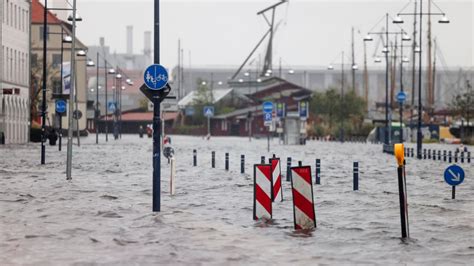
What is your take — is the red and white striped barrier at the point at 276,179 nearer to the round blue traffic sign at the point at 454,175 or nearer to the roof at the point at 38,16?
the round blue traffic sign at the point at 454,175

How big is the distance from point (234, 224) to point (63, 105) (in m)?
38.9

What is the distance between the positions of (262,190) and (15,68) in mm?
69460

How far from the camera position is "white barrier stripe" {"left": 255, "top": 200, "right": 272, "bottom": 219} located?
20484 millimetres

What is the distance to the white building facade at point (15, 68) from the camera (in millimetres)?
81562

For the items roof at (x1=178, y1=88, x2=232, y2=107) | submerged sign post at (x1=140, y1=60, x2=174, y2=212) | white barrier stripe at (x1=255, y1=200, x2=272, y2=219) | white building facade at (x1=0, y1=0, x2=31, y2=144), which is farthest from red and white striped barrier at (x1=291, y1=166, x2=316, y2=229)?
roof at (x1=178, y1=88, x2=232, y2=107)

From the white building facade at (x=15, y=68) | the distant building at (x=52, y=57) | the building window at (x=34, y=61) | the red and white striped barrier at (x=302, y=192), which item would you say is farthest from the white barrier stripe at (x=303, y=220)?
the building window at (x=34, y=61)

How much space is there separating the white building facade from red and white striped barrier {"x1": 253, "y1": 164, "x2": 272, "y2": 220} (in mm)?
59773

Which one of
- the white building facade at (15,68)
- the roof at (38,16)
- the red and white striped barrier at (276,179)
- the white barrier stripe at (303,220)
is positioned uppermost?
the roof at (38,16)

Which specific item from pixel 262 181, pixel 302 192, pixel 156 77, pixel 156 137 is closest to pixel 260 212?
pixel 262 181

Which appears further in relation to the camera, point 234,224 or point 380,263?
point 234,224

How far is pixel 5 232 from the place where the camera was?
17781 millimetres

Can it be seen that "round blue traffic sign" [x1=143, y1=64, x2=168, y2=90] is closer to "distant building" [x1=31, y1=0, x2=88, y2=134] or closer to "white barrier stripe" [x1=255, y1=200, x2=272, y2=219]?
"white barrier stripe" [x1=255, y1=200, x2=272, y2=219]

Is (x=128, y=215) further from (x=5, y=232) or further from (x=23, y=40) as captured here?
(x=23, y=40)

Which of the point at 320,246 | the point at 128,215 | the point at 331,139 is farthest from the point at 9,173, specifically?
the point at 331,139
